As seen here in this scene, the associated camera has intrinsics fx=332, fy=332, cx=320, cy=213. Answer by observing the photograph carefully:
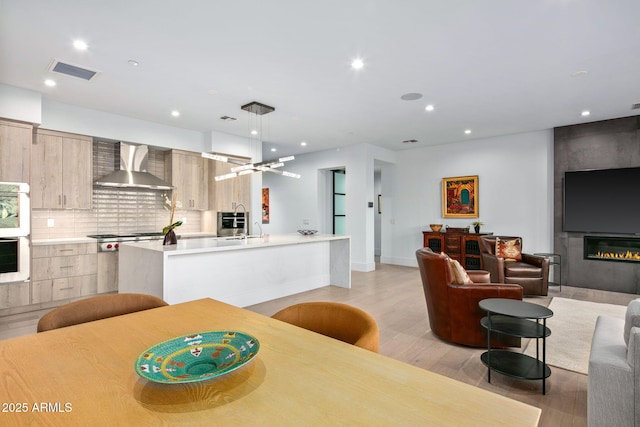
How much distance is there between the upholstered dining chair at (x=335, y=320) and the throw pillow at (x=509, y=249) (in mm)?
4803

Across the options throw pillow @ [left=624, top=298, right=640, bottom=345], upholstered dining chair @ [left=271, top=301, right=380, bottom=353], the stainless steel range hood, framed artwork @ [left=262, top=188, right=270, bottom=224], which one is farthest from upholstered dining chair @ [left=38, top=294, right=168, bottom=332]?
framed artwork @ [left=262, top=188, right=270, bottom=224]

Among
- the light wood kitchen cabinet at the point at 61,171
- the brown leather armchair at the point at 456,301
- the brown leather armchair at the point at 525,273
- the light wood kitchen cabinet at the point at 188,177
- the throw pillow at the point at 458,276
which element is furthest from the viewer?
the light wood kitchen cabinet at the point at 188,177

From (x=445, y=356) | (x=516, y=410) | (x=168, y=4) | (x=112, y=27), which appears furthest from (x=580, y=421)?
(x=112, y=27)

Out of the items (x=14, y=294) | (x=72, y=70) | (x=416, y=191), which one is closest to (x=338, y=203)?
(x=416, y=191)

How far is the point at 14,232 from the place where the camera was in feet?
13.5

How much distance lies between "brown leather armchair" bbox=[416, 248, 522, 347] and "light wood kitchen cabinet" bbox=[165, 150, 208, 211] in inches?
177

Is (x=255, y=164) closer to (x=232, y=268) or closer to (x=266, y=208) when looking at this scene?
(x=232, y=268)

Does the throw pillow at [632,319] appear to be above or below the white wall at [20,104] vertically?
below

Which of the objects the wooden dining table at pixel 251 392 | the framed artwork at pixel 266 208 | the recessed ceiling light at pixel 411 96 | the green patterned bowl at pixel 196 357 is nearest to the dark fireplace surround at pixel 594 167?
the recessed ceiling light at pixel 411 96

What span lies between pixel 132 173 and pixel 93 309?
4514mm

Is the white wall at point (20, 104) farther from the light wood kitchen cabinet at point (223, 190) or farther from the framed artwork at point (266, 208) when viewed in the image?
the framed artwork at point (266, 208)

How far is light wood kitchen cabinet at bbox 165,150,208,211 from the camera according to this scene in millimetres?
6027

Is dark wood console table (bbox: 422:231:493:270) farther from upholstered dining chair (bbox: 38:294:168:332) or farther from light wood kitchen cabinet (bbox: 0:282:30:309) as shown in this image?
light wood kitchen cabinet (bbox: 0:282:30:309)

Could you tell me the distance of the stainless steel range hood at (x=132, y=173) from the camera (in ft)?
17.4
